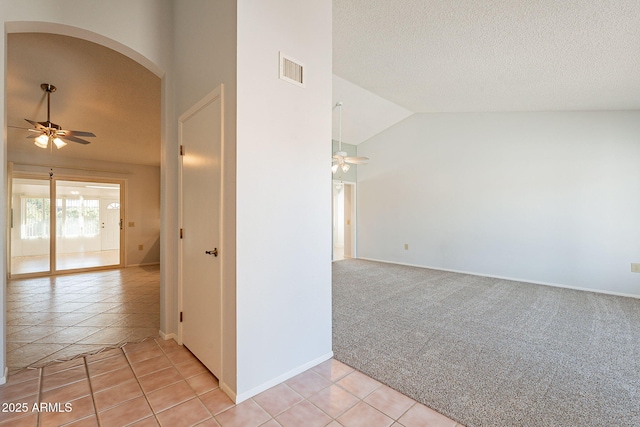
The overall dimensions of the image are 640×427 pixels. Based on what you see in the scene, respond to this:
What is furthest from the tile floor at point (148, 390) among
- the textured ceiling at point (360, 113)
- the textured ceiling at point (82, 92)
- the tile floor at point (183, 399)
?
the textured ceiling at point (360, 113)

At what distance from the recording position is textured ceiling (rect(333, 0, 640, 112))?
233 centimetres

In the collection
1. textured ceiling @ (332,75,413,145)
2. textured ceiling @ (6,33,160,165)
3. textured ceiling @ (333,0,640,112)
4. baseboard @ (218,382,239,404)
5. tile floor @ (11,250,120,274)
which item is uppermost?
textured ceiling @ (332,75,413,145)

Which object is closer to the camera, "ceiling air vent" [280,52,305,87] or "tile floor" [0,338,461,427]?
"tile floor" [0,338,461,427]

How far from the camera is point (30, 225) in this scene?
231 inches

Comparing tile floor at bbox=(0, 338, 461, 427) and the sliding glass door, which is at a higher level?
the sliding glass door

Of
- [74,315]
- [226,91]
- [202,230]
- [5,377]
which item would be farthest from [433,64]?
[74,315]

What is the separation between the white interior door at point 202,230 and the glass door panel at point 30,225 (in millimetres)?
5036

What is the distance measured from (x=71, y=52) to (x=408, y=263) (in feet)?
20.6

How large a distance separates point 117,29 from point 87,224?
665 centimetres

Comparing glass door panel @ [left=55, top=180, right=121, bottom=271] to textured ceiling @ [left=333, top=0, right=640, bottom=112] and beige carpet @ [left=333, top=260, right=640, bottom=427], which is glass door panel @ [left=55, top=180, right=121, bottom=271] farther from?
textured ceiling @ [left=333, top=0, right=640, bottom=112]

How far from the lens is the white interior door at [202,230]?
1.90 meters

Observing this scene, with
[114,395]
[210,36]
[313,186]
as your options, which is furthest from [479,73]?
[114,395]

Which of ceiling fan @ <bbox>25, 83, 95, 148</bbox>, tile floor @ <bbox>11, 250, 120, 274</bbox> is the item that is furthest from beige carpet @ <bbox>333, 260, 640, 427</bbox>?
tile floor @ <bbox>11, 250, 120, 274</bbox>

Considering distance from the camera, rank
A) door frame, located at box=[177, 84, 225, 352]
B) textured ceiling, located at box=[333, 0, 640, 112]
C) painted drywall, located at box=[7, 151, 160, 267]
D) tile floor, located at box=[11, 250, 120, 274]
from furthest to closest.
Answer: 1. painted drywall, located at box=[7, 151, 160, 267]
2. tile floor, located at box=[11, 250, 120, 274]
3. textured ceiling, located at box=[333, 0, 640, 112]
4. door frame, located at box=[177, 84, 225, 352]
